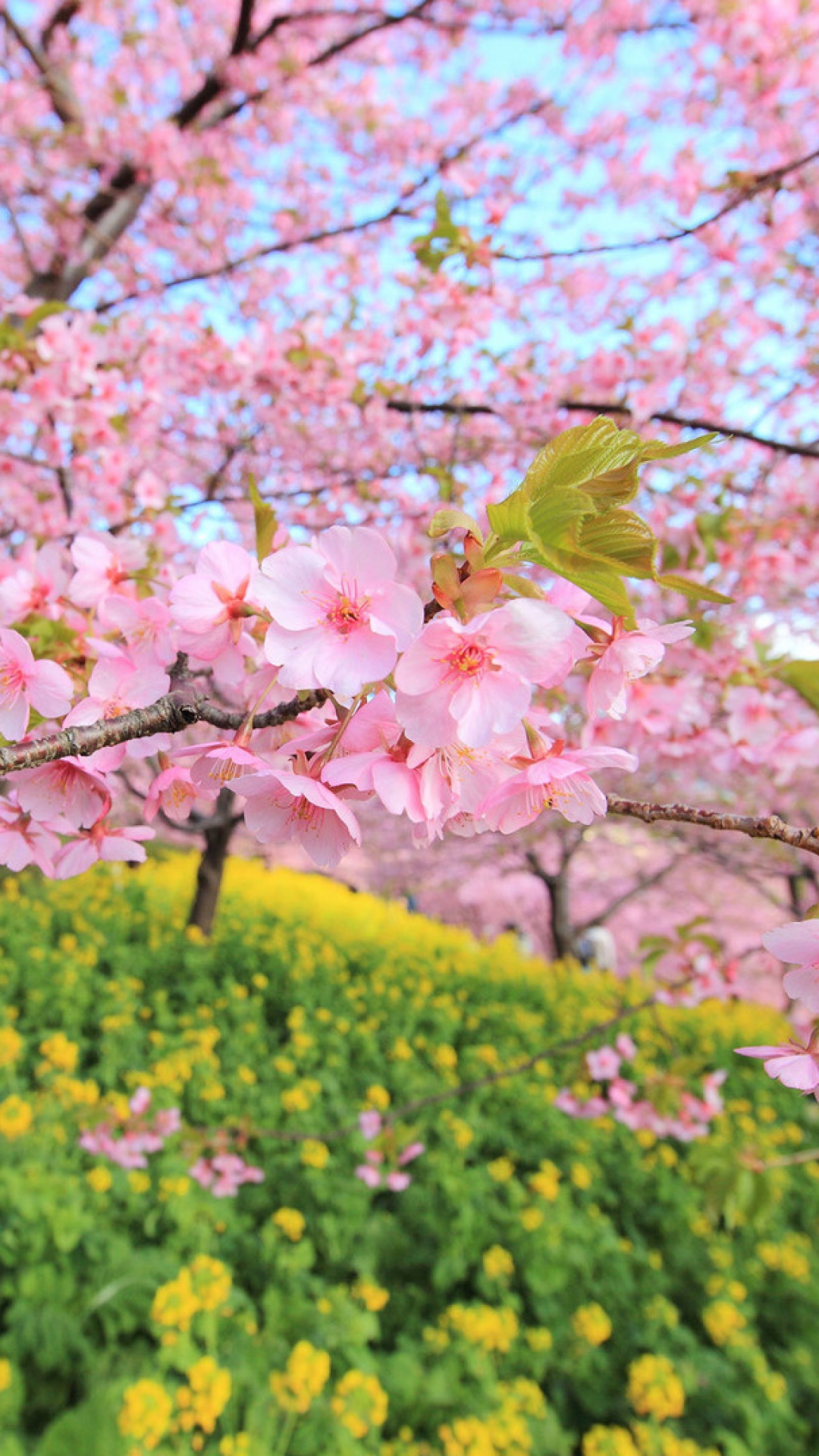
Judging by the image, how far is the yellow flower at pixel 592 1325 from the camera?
2719 millimetres

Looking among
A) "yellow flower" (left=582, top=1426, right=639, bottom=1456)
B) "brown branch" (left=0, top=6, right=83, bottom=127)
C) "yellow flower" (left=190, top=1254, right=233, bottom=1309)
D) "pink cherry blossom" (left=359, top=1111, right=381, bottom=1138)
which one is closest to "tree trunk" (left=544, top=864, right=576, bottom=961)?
"pink cherry blossom" (left=359, top=1111, right=381, bottom=1138)

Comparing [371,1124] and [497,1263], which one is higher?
[371,1124]

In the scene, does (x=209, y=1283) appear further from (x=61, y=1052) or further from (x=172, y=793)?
(x=172, y=793)

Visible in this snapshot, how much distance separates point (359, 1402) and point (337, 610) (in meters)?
2.45

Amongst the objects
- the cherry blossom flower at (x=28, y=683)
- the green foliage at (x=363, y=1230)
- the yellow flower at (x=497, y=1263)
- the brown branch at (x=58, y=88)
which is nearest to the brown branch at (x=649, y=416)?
the cherry blossom flower at (x=28, y=683)

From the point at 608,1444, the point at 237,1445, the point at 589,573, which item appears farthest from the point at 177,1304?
the point at 589,573

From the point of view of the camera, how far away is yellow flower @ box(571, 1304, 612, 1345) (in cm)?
272

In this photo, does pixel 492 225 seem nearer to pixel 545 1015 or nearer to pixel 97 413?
pixel 97 413

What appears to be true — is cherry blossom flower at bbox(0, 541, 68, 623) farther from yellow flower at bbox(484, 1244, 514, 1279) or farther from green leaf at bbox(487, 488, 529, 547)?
yellow flower at bbox(484, 1244, 514, 1279)

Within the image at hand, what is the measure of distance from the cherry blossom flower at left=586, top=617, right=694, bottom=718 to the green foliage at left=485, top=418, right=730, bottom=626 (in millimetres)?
68

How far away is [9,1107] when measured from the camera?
2.64 metres

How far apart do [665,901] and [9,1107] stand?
10.1 m

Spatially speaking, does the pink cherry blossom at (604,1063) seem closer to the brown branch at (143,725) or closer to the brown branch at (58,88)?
the brown branch at (143,725)

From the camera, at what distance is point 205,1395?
1889 mm
